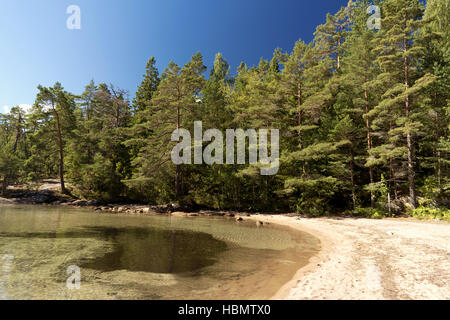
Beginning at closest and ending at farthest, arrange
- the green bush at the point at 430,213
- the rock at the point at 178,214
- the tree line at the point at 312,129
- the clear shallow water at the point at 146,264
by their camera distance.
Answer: the clear shallow water at the point at 146,264 → the green bush at the point at 430,213 → the tree line at the point at 312,129 → the rock at the point at 178,214

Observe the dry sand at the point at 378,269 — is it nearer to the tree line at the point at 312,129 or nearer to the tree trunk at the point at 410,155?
the tree trunk at the point at 410,155

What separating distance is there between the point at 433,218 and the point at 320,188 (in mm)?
7897

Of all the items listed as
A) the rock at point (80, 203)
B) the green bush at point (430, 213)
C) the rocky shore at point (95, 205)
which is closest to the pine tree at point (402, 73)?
the green bush at point (430, 213)

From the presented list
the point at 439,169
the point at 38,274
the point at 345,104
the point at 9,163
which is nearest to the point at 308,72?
the point at 345,104

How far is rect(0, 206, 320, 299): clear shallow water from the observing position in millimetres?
4910

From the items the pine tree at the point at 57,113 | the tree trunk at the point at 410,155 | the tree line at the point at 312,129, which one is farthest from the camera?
the pine tree at the point at 57,113

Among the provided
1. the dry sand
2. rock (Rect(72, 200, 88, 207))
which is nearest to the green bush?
the dry sand

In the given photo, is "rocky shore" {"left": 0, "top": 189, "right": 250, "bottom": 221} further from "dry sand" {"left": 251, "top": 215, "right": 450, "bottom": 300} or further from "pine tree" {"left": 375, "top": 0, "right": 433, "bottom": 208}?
"pine tree" {"left": 375, "top": 0, "right": 433, "bottom": 208}

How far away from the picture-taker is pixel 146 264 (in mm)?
6961

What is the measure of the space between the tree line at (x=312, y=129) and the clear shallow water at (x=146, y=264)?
38.0 feet

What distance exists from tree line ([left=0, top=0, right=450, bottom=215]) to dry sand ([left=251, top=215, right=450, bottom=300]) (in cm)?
914

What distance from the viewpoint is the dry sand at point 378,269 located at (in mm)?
4469
